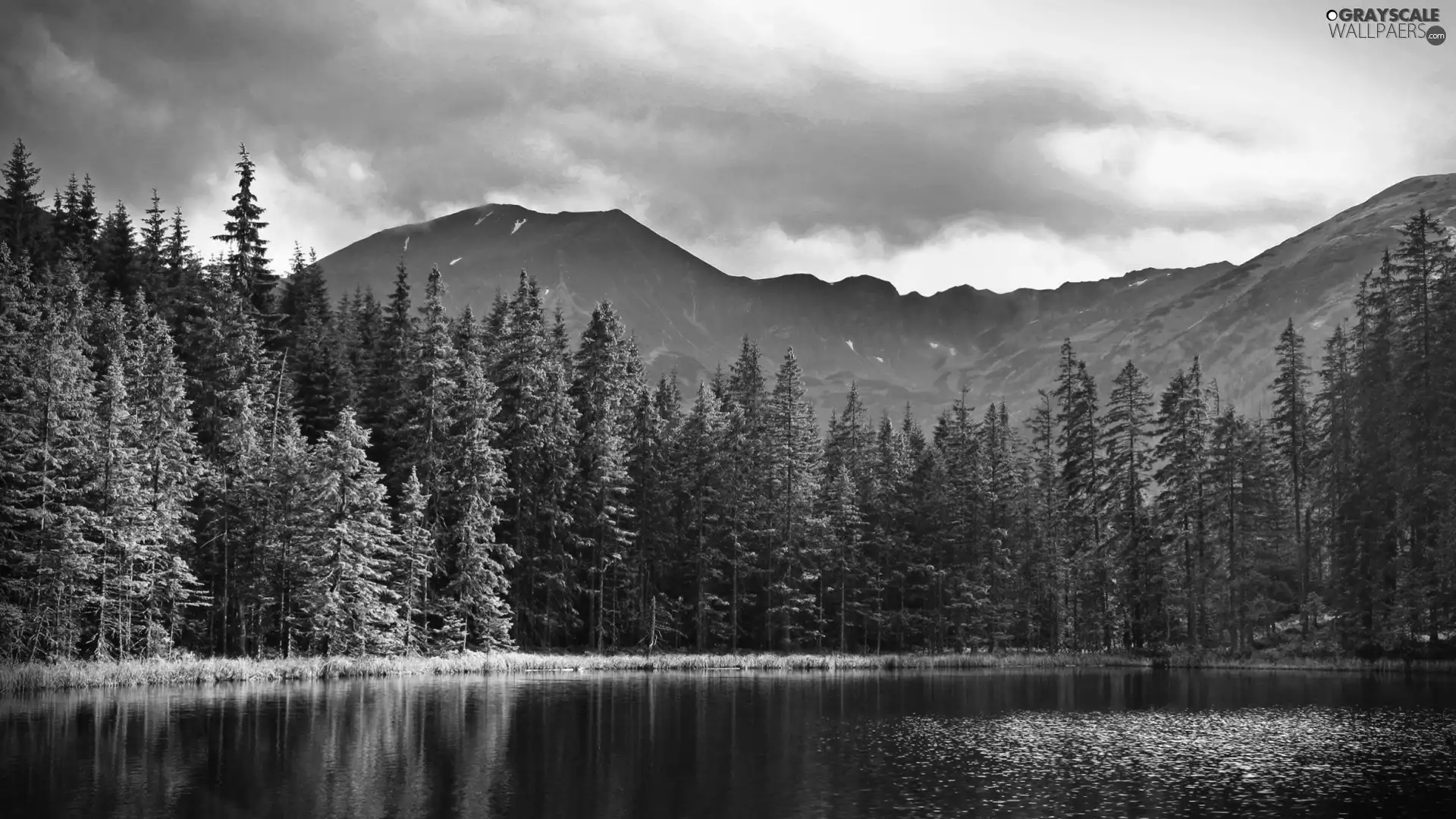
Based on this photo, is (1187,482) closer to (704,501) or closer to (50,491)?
(704,501)

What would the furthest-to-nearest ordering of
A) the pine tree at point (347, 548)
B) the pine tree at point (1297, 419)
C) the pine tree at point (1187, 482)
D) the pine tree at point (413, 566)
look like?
the pine tree at point (1297, 419)
the pine tree at point (1187, 482)
the pine tree at point (413, 566)
the pine tree at point (347, 548)

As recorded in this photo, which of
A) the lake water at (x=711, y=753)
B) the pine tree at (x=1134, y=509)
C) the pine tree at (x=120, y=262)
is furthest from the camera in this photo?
the pine tree at (x=120, y=262)

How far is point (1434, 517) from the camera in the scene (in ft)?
196

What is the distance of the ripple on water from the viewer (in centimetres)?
2500

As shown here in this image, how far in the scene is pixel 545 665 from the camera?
2606 inches

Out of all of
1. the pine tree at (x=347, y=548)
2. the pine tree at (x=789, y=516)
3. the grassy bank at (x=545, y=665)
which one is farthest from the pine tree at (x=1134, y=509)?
the pine tree at (x=347, y=548)

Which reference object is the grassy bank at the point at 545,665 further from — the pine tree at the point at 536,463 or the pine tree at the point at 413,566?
the pine tree at the point at 536,463

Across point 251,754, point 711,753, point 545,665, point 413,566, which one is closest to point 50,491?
point 413,566

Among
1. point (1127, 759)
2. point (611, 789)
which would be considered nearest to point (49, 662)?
point (611, 789)

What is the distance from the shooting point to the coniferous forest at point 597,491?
53.6 m

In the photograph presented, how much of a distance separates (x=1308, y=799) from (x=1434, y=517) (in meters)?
43.0

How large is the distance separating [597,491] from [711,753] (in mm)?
40450

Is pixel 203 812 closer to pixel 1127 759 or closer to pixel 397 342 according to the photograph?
pixel 1127 759

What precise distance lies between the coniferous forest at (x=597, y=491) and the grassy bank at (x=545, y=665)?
5.48 ft
